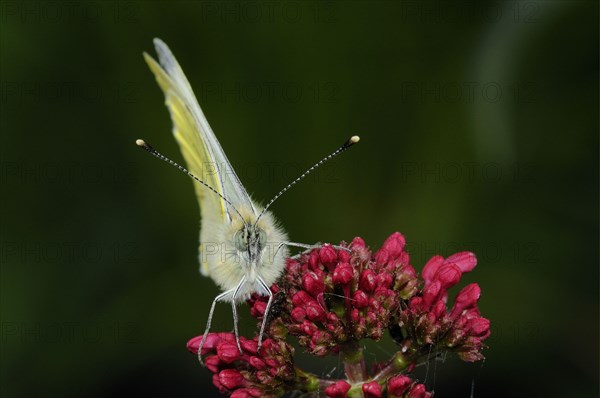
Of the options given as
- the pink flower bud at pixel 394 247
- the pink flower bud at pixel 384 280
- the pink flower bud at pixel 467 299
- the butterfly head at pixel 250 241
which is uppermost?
the butterfly head at pixel 250 241

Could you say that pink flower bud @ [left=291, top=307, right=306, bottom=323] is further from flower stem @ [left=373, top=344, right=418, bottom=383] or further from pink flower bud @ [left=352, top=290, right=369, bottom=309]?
flower stem @ [left=373, top=344, right=418, bottom=383]

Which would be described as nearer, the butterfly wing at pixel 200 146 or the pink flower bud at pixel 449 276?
the pink flower bud at pixel 449 276

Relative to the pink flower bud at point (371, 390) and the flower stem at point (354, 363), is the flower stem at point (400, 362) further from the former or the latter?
the pink flower bud at point (371, 390)

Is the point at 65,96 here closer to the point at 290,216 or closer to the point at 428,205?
the point at 290,216

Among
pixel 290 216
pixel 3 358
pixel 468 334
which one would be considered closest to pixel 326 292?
pixel 468 334

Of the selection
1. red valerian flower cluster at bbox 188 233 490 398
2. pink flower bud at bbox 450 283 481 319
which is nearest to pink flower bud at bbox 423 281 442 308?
red valerian flower cluster at bbox 188 233 490 398

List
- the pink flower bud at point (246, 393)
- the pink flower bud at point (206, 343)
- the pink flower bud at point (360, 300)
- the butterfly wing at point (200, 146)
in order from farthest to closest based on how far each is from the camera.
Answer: the butterfly wing at point (200, 146), the pink flower bud at point (206, 343), the pink flower bud at point (246, 393), the pink flower bud at point (360, 300)

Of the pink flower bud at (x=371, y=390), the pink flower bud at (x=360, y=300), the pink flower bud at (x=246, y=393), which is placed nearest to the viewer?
the pink flower bud at (x=371, y=390)

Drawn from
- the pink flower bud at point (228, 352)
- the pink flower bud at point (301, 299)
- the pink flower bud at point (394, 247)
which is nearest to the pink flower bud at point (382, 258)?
the pink flower bud at point (394, 247)

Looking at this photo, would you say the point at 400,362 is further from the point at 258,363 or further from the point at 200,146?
the point at 200,146
